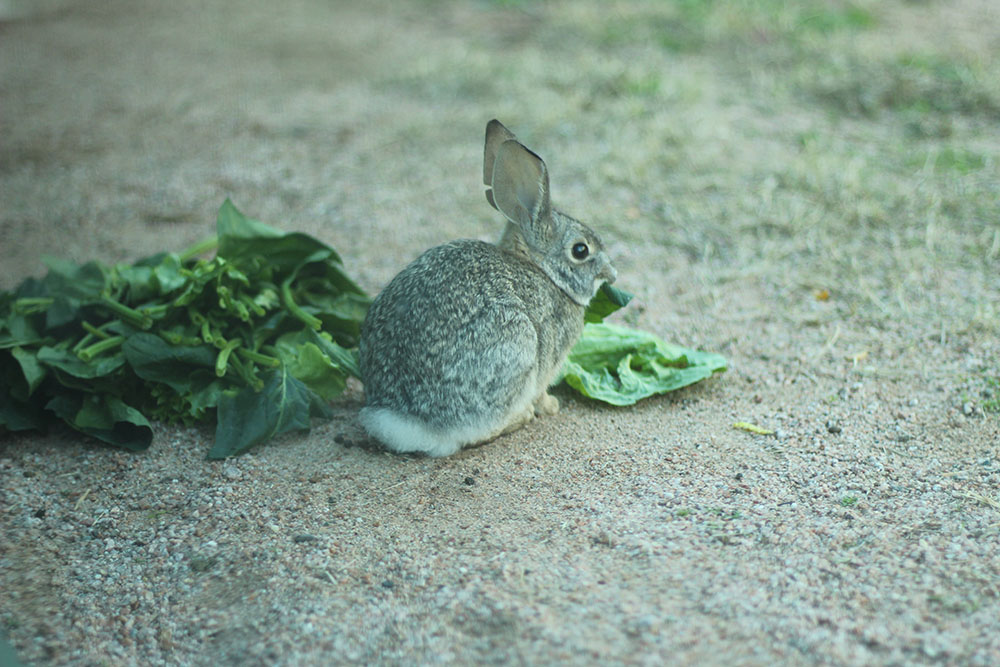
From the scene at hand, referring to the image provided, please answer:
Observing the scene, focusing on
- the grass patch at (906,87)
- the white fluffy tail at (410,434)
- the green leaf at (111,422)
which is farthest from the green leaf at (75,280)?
the grass patch at (906,87)

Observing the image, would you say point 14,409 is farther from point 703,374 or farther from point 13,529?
point 703,374

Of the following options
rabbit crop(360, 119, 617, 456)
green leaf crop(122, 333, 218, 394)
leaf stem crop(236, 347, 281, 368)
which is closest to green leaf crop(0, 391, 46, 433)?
green leaf crop(122, 333, 218, 394)

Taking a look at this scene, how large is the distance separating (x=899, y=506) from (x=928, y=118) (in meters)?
5.26

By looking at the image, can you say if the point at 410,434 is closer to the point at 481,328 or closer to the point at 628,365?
the point at 481,328

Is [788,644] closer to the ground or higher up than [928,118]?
closer to the ground

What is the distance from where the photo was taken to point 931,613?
323 cm

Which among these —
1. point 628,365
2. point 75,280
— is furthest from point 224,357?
point 628,365

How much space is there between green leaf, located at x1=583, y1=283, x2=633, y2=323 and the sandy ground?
442 millimetres

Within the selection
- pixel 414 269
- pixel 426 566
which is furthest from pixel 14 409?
pixel 426 566

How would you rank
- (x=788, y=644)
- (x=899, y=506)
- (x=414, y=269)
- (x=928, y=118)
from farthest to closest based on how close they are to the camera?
(x=928, y=118), (x=414, y=269), (x=899, y=506), (x=788, y=644)

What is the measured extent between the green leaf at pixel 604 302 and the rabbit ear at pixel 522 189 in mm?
454

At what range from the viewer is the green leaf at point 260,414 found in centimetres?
449

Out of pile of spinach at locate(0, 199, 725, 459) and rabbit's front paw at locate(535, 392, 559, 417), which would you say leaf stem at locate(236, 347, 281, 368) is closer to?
pile of spinach at locate(0, 199, 725, 459)

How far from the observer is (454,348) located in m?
4.27
